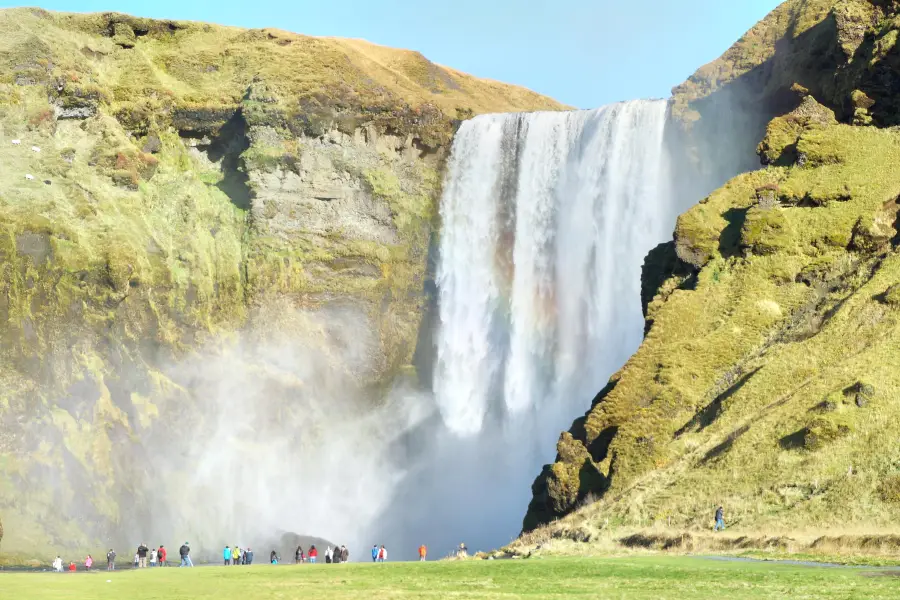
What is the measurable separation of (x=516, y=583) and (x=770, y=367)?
2347cm

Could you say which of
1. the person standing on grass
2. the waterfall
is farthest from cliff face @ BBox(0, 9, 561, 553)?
the person standing on grass

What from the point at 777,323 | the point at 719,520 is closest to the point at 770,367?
the point at 777,323

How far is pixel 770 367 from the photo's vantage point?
4459 centimetres

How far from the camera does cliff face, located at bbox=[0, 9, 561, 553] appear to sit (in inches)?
2665

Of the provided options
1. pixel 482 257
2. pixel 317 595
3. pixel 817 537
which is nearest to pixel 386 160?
pixel 482 257

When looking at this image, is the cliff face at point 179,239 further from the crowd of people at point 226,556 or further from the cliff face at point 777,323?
the cliff face at point 777,323

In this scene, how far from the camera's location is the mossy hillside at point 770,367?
121 ft

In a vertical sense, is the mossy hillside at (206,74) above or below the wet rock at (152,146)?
above

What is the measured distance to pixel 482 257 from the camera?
261 ft

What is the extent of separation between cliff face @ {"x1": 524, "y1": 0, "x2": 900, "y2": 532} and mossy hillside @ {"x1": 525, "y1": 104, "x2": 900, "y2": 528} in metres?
0.07

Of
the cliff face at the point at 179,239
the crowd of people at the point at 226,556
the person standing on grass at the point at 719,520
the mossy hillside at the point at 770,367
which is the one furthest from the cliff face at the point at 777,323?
the cliff face at the point at 179,239

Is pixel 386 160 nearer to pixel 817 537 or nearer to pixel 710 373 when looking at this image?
pixel 710 373

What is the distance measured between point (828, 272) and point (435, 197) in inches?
1455

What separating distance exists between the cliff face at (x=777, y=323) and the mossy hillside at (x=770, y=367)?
2.9 inches
